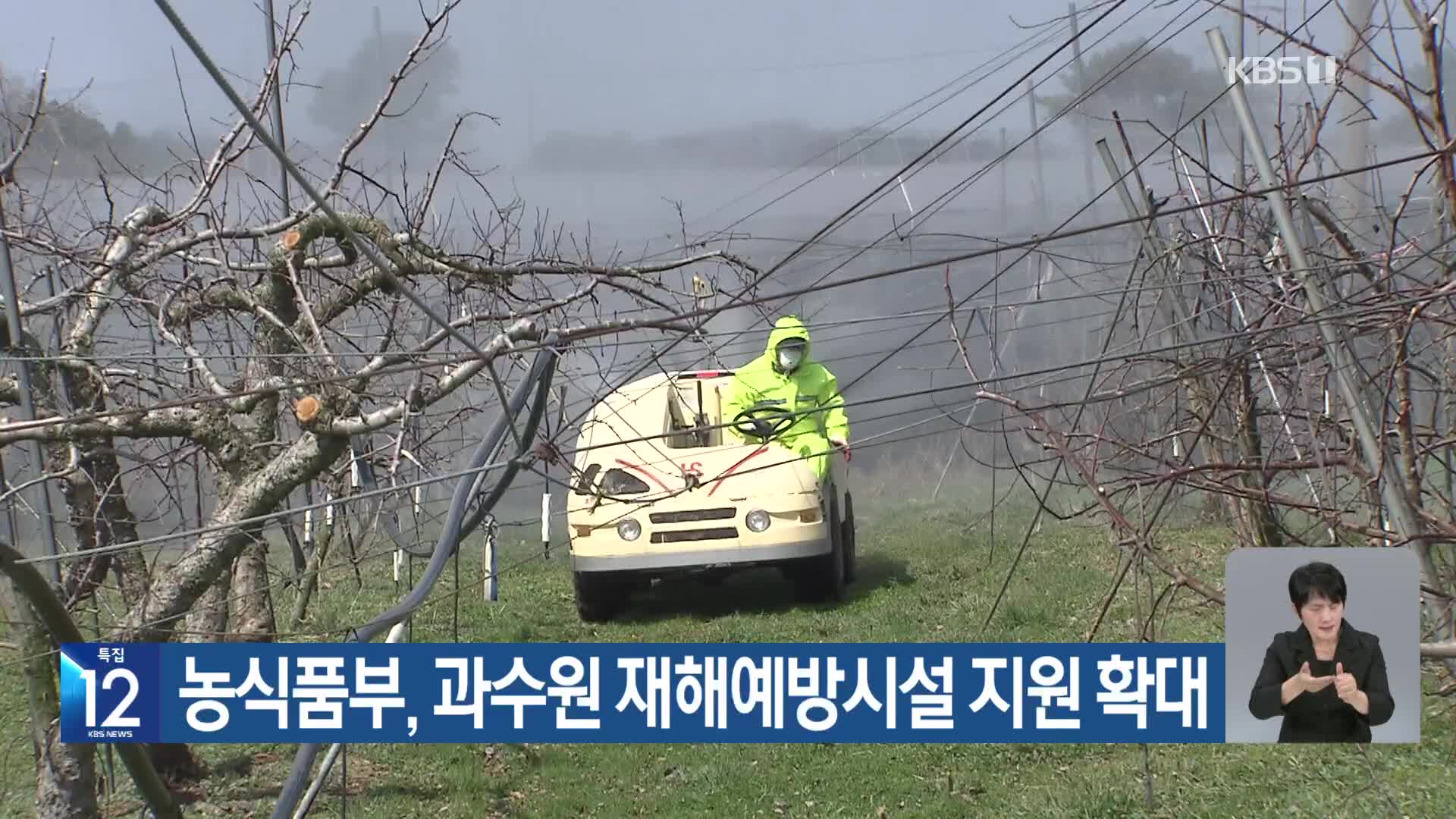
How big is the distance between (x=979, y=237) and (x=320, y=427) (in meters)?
2.49

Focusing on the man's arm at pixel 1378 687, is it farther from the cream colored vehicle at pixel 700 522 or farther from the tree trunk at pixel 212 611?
the cream colored vehicle at pixel 700 522

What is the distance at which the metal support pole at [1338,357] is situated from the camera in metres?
4.38

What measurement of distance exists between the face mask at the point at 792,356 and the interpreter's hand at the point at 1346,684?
625cm

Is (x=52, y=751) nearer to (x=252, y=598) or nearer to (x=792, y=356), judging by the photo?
(x=252, y=598)

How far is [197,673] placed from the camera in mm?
5441

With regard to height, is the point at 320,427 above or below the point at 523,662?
above

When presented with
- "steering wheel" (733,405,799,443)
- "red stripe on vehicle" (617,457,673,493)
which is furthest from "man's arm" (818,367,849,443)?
"red stripe on vehicle" (617,457,673,493)

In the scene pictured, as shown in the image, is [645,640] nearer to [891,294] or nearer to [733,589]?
[733,589]

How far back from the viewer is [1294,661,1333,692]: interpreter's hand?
4.63 m

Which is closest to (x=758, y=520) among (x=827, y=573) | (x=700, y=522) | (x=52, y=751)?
(x=700, y=522)

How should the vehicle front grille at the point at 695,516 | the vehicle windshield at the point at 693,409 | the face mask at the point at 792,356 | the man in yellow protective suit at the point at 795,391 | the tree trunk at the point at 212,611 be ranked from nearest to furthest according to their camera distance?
the tree trunk at the point at 212,611
the man in yellow protective suit at the point at 795,391
the vehicle front grille at the point at 695,516
the face mask at the point at 792,356
the vehicle windshield at the point at 693,409

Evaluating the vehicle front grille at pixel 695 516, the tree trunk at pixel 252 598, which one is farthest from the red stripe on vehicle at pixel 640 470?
the tree trunk at pixel 252 598

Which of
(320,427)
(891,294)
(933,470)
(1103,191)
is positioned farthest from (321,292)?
(933,470)

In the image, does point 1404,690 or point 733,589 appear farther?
point 733,589
